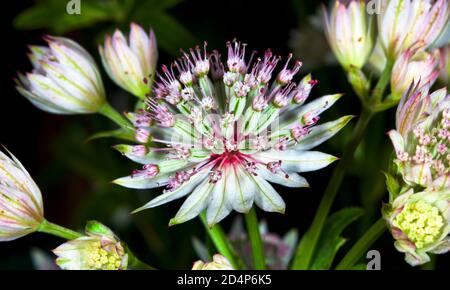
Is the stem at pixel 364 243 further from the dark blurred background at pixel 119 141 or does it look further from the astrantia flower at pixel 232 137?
the dark blurred background at pixel 119 141

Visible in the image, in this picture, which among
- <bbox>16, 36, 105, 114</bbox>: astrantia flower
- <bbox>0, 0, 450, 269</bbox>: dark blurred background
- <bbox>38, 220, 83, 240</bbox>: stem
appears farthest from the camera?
<bbox>0, 0, 450, 269</bbox>: dark blurred background

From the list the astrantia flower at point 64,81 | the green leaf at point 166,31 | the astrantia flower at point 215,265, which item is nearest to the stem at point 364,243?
the astrantia flower at point 215,265

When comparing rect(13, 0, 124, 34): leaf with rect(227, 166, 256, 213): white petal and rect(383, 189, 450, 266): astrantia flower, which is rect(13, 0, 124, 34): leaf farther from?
rect(383, 189, 450, 266): astrantia flower

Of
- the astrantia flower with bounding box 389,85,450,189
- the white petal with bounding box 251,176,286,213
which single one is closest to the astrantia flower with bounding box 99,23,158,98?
the white petal with bounding box 251,176,286,213

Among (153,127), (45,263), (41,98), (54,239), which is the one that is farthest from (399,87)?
(54,239)

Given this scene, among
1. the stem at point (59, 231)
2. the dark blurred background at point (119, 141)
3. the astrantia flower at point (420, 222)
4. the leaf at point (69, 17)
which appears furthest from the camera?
the leaf at point (69, 17)

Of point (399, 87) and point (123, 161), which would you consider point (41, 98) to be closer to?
point (399, 87)
